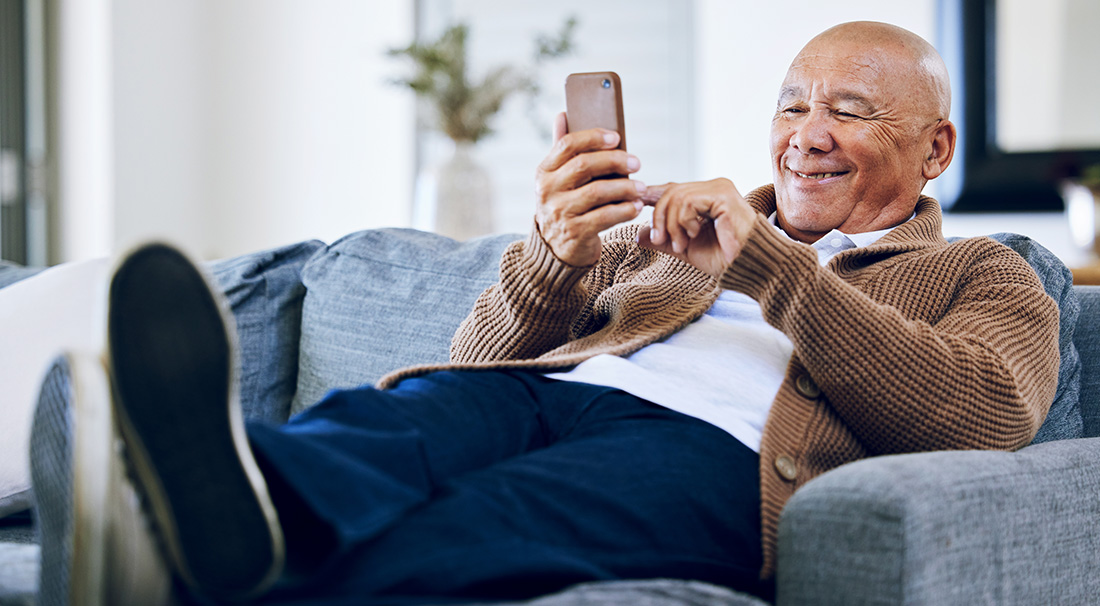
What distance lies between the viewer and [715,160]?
2.93m

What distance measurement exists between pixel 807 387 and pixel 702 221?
0.72 feet

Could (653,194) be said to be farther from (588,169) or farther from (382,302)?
(382,302)

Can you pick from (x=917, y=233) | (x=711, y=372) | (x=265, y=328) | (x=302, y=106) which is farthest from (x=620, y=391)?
(x=302, y=106)

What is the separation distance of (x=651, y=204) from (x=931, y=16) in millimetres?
1909

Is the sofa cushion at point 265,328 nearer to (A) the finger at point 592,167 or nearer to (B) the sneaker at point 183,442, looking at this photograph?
(A) the finger at point 592,167

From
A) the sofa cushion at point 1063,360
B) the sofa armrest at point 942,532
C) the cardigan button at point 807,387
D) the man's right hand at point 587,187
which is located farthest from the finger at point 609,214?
the sofa cushion at point 1063,360

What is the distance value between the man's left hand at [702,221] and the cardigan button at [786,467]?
0.20 m

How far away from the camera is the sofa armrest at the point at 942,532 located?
72cm

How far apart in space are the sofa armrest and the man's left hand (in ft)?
0.96

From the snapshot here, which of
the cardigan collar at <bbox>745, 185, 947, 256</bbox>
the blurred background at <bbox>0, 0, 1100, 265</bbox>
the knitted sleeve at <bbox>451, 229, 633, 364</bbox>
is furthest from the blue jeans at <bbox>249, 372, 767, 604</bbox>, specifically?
the blurred background at <bbox>0, 0, 1100, 265</bbox>

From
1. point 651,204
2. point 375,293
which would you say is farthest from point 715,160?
point 651,204

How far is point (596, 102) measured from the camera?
3.44 feet

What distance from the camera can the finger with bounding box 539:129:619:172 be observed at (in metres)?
1.03

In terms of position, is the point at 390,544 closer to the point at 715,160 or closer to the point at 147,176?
the point at 715,160
